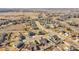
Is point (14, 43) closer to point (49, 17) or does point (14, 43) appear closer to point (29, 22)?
point (29, 22)
